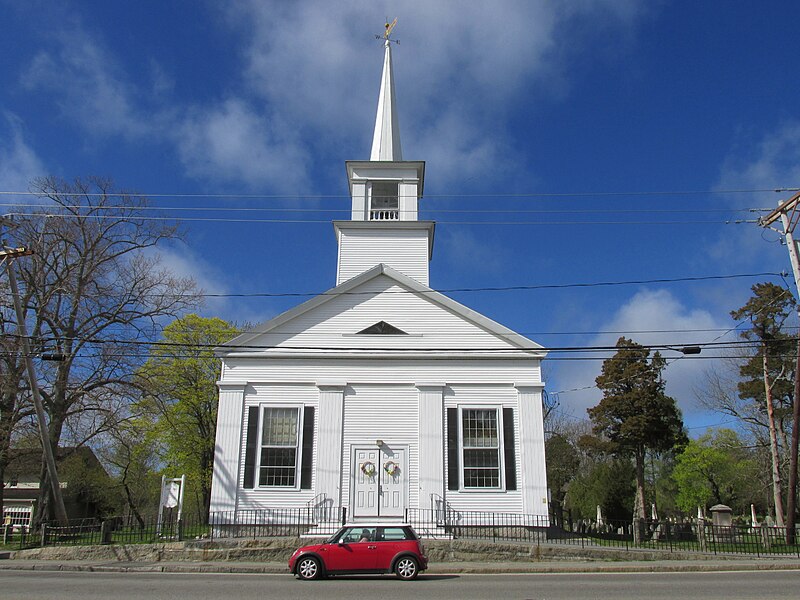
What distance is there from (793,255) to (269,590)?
1742cm

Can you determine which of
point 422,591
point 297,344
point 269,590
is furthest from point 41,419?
point 422,591

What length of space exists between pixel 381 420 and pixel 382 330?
3285mm

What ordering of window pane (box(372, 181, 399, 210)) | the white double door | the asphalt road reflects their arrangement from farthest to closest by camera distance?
window pane (box(372, 181, 399, 210)) < the white double door < the asphalt road

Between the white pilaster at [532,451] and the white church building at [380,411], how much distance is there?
0.03m

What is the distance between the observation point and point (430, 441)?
71.9ft

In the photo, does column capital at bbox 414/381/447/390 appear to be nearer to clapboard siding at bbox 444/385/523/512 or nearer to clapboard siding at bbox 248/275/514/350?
clapboard siding at bbox 444/385/523/512

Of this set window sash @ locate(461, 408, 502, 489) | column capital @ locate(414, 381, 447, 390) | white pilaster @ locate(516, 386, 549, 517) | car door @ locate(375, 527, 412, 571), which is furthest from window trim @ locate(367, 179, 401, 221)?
car door @ locate(375, 527, 412, 571)

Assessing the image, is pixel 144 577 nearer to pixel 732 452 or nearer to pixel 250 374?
pixel 250 374

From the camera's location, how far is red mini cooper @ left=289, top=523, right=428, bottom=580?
14719 millimetres

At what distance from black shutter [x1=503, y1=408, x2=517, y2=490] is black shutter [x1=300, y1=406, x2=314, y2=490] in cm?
653

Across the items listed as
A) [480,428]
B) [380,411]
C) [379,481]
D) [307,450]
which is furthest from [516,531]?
[307,450]

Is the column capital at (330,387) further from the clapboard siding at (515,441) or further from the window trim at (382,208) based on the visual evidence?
the window trim at (382,208)

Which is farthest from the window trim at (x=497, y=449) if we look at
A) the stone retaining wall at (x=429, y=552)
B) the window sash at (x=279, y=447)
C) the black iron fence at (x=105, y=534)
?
the black iron fence at (x=105, y=534)

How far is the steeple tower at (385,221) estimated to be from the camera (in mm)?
27531
